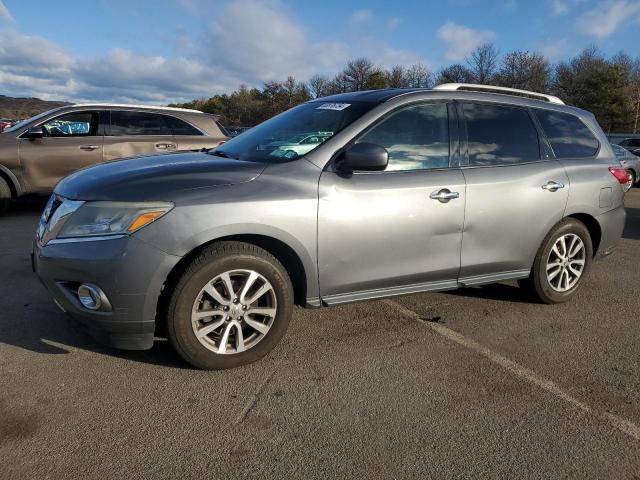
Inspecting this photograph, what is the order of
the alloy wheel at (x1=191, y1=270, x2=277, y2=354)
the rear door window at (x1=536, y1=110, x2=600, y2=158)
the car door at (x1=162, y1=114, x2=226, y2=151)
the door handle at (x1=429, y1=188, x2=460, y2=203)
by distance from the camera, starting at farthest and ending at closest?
the car door at (x1=162, y1=114, x2=226, y2=151) < the rear door window at (x1=536, y1=110, x2=600, y2=158) < the door handle at (x1=429, y1=188, x2=460, y2=203) < the alloy wheel at (x1=191, y1=270, x2=277, y2=354)

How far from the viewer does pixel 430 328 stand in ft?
12.9

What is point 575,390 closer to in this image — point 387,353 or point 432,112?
point 387,353

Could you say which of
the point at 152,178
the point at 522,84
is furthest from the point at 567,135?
the point at 522,84

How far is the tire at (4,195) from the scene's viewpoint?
7786 mm

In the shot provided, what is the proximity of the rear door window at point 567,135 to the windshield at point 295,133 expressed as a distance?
5.81 ft

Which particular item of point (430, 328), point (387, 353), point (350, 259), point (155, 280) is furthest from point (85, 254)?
point (430, 328)

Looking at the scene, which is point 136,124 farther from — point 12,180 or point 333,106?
point 333,106

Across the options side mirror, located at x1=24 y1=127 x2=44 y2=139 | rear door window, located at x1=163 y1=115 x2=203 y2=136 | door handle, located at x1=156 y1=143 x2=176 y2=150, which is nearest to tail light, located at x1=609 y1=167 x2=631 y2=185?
rear door window, located at x1=163 y1=115 x2=203 y2=136

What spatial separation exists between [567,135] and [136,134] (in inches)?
258

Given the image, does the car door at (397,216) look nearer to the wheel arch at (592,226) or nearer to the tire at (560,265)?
the tire at (560,265)

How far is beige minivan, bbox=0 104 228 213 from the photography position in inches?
308

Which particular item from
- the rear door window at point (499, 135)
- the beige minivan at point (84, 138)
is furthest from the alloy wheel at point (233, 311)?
the beige minivan at point (84, 138)

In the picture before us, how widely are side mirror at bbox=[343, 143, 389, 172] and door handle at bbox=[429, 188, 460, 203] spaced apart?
1.71 feet

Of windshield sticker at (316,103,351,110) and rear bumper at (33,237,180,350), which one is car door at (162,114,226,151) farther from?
rear bumper at (33,237,180,350)
